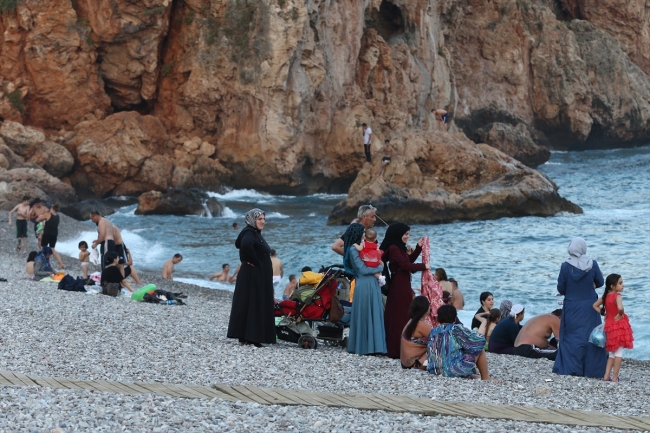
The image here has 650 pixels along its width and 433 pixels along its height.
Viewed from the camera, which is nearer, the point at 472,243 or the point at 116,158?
the point at 472,243

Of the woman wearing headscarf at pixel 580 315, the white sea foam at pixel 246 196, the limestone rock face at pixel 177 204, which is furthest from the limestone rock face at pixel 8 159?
the woman wearing headscarf at pixel 580 315

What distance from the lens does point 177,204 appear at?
32812 millimetres

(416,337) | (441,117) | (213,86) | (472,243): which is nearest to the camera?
(416,337)

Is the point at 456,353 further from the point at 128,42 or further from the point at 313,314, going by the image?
the point at 128,42

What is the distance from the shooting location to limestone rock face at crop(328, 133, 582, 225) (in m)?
30.8

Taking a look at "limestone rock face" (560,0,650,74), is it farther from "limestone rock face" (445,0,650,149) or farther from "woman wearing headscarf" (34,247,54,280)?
"woman wearing headscarf" (34,247,54,280)

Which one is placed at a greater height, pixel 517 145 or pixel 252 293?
pixel 517 145

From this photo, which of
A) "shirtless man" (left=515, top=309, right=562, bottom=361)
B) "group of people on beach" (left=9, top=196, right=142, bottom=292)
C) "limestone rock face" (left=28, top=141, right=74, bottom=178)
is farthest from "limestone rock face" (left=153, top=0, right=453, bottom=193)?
"shirtless man" (left=515, top=309, right=562, bottom=361)

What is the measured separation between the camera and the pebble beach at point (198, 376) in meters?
6.37

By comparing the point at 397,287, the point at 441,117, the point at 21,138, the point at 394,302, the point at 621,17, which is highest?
the point at 621,17

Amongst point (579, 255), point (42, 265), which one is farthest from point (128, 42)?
point (579, 255)

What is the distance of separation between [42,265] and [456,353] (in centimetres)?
1001

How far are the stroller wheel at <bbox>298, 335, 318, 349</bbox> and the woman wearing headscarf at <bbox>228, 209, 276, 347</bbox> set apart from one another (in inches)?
17.1

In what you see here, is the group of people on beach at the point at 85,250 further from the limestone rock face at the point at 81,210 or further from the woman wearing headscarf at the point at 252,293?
the limestone rock face at the point at 81,210
